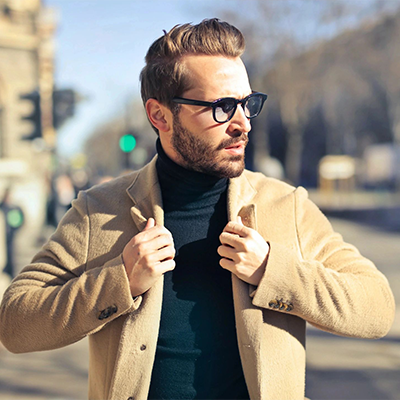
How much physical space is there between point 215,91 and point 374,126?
122ft

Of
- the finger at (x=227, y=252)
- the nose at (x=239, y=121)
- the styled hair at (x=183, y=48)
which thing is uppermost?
the styled hair at (x=183, y=48)

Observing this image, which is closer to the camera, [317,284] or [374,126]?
[317,284]

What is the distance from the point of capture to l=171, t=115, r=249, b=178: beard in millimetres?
1832

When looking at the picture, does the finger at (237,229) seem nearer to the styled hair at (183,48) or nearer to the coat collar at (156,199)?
the coat collar at (156,199)

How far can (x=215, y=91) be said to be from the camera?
70.6 inches

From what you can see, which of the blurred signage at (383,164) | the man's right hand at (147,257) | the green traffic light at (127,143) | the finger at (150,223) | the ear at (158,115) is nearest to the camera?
the man's right hand at (147,257)

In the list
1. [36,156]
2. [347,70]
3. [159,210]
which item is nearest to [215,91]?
[159,210]

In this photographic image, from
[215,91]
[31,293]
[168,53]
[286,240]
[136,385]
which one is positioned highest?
[168,53]

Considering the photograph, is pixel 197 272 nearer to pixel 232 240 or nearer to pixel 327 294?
pixel 232 240

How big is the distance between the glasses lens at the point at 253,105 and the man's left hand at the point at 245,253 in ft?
1.30

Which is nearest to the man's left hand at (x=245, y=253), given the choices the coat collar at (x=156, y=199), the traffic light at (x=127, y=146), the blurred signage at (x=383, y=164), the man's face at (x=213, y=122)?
the coat collar at (x=156, y=199)

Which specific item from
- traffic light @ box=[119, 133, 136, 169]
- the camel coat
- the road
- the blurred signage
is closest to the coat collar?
the camel coat

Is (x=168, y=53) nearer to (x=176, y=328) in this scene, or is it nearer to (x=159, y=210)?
(x=159, y=210)

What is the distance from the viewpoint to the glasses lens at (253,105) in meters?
1.85
